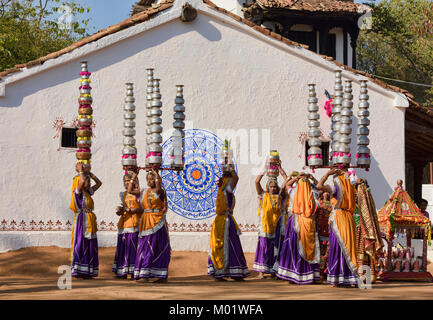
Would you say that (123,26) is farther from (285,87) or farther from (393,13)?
(393,13)

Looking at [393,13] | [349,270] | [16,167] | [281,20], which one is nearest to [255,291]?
[349,270]

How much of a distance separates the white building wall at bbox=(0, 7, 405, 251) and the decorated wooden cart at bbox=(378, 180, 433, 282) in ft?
10.0

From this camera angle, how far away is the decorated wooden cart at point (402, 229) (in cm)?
1168

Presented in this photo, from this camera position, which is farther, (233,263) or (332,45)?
(332,45)

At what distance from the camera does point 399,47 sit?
34688 millimetres

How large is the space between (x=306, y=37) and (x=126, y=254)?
13.9 m

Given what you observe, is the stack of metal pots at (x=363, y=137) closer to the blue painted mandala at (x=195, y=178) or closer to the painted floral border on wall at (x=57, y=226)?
the blue painted mandala at (x=195, y=178)

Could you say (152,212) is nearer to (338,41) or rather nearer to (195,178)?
(195,178)

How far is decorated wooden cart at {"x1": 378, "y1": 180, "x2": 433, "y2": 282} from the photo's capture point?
460 inches

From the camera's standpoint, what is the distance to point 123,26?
14.0 m

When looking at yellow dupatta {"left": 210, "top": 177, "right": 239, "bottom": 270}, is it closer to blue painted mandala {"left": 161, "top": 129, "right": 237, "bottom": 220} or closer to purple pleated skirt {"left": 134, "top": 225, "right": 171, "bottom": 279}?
purple pleated skirt {"left": 134, "top": 225, "right": 171, "bottom": 279}

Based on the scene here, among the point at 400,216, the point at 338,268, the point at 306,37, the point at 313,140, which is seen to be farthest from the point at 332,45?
the point at 338,268

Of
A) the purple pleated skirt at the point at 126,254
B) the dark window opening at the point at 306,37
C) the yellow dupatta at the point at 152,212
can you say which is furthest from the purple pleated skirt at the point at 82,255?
the dark window opening at the point at 306,37
